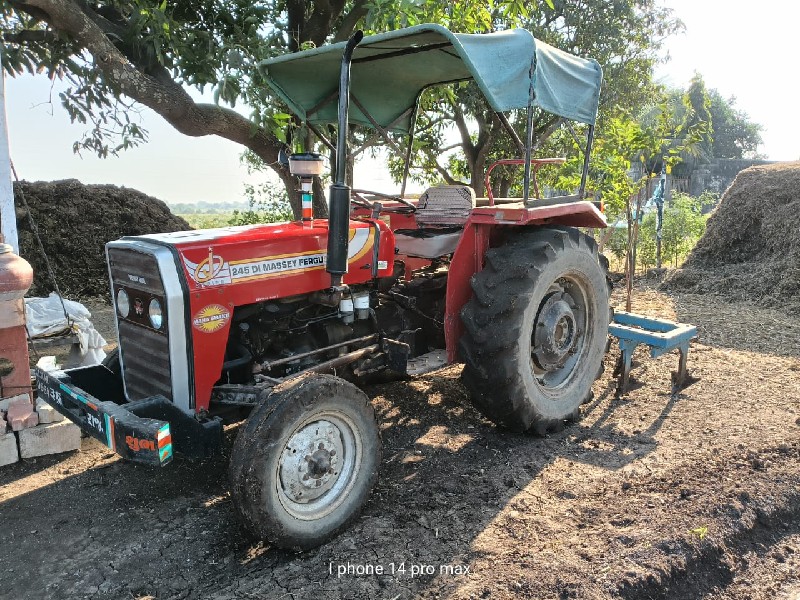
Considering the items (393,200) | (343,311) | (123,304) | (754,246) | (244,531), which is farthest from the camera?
(754,246)

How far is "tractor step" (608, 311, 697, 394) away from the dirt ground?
391mm

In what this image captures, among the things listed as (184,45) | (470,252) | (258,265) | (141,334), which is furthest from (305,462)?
(184,45)

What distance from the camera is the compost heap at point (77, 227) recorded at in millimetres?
8211

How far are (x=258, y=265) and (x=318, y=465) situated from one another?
1.05m

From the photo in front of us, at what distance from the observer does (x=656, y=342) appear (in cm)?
441

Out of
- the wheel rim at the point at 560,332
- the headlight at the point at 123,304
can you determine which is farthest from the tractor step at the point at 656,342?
the headlight at the point at 123,304

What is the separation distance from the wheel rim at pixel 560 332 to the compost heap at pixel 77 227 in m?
6.70

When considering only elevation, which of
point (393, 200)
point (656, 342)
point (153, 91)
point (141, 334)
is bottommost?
point (656, 342)

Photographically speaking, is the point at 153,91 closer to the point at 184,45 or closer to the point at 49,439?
the point at 184,45

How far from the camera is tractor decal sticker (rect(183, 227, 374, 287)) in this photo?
2.91 m

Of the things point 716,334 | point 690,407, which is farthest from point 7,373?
point 716,334

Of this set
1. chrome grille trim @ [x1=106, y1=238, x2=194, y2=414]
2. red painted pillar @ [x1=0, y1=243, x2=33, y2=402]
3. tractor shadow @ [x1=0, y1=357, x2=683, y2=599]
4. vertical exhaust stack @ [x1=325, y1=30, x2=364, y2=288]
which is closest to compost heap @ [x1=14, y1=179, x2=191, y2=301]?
red painted pillar @ [x1=0, y1=243, x2=33, y2=402]

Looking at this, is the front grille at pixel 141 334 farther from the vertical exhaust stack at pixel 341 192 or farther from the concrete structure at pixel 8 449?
the concrete structure at pixel 8 449

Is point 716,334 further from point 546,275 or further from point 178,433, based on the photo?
point 178,433
